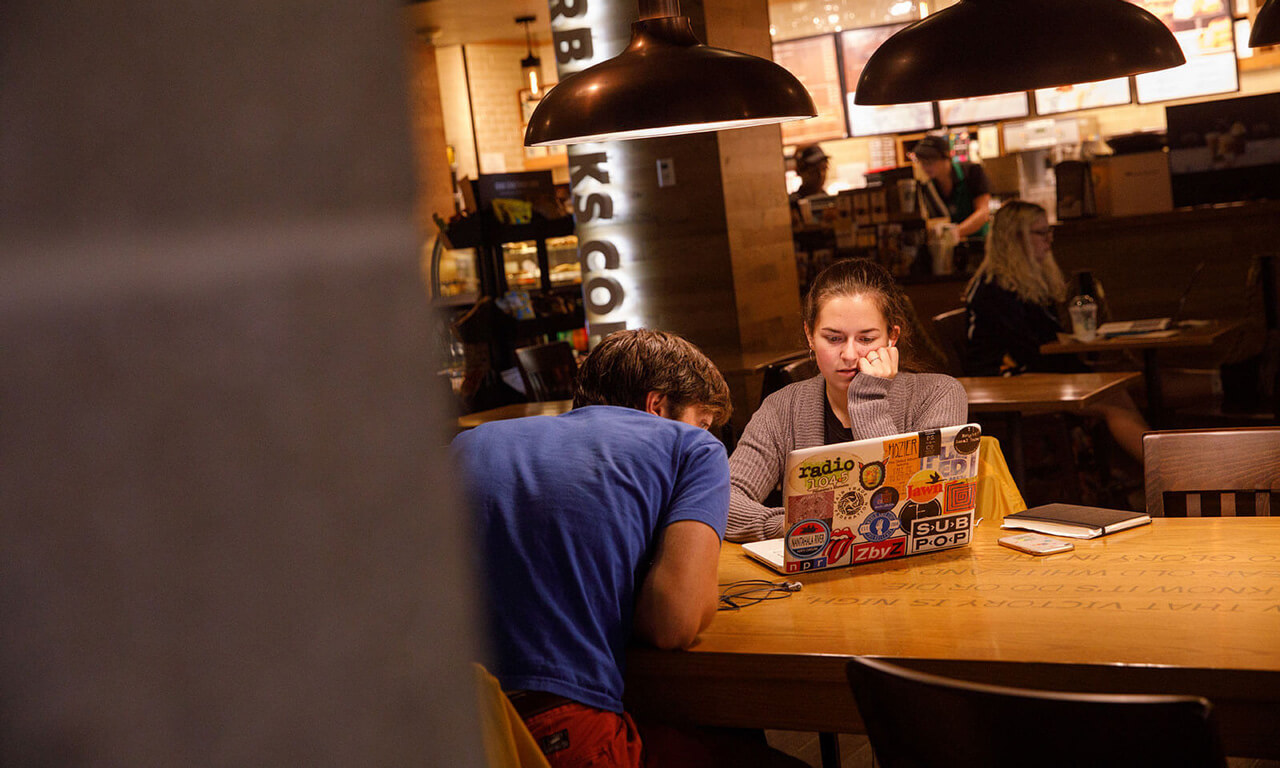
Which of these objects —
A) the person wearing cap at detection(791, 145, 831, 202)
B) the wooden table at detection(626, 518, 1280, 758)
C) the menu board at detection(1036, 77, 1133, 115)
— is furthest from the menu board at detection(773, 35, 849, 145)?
the wooden table at detection(626, 518, 1280, 758)

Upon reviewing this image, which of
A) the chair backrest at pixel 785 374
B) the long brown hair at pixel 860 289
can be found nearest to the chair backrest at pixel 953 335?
the chair backrest at pixel 785 374

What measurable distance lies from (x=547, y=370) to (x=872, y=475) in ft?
13.4

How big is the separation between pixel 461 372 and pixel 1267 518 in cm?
448

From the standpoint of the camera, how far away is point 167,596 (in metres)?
0.24

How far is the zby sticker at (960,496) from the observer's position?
7.51 ft

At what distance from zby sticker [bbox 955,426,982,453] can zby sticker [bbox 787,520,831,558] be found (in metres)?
0.32

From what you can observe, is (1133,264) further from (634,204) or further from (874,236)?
(634,204)

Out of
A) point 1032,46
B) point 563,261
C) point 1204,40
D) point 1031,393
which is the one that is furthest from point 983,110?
point 1032,46

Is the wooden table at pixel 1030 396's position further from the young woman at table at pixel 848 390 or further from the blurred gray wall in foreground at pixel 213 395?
the blurred gray wall in foreground at pixel 213 395

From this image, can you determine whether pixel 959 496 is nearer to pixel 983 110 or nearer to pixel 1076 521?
pixel 1076 521

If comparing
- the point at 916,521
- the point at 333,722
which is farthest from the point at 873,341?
the point at 333,722

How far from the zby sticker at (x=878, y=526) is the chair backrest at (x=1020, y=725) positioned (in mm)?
736

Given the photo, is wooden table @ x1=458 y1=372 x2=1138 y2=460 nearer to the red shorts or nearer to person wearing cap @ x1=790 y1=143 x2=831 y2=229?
the red shorts

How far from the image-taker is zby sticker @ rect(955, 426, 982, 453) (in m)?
2.25
